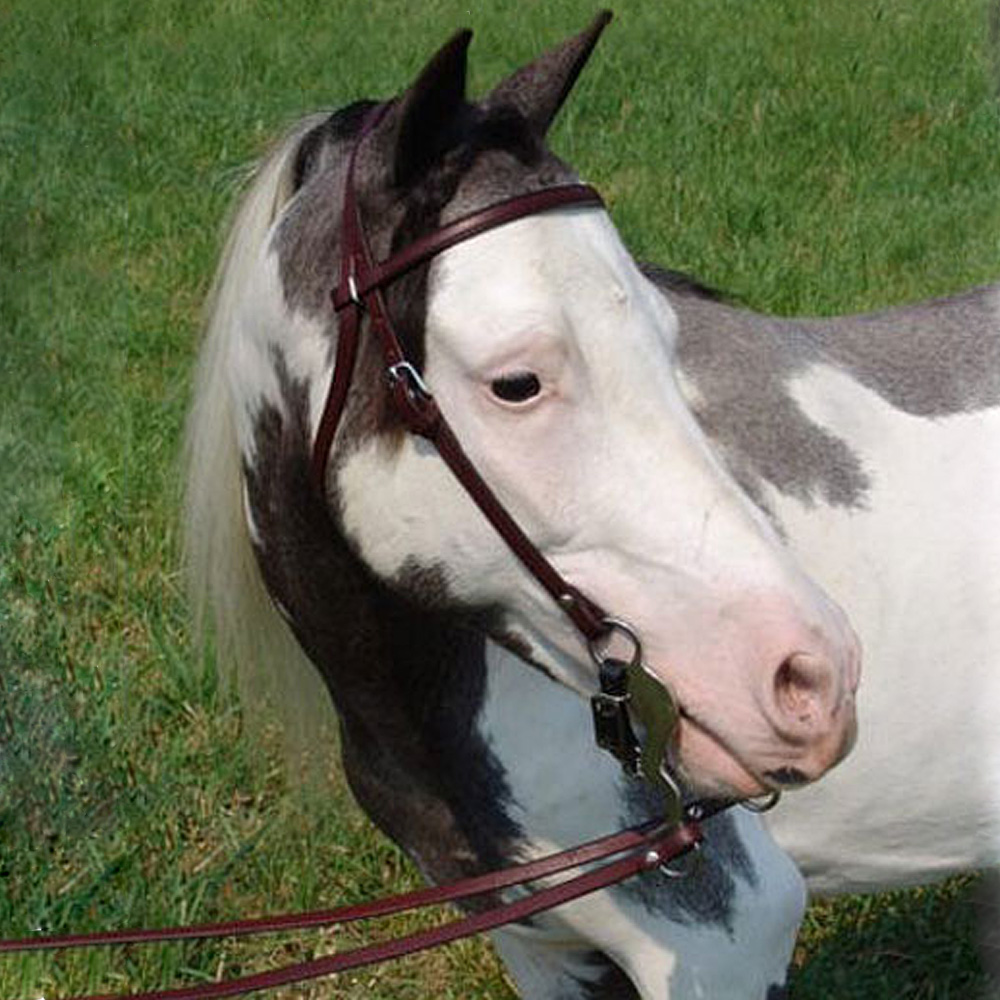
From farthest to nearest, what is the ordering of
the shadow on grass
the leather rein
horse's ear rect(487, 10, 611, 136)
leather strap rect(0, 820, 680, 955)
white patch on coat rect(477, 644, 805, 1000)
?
the shadow on grass, white patch on coat rect(477, 644, 805, 1000), leather strap rect(0, 820, 680, 955), horse's ear rect(487, 10, 611, 136), the leather rein

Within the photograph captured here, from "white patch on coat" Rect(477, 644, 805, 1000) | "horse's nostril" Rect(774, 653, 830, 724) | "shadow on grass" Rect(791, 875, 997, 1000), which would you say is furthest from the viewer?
"shadow on grass" Rect(791, 875, 997, 1000)

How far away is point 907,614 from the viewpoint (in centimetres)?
264

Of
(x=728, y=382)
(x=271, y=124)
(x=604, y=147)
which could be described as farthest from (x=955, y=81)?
(x=728, y=382)

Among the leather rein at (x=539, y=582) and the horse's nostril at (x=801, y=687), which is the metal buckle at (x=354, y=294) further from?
the horse's nostril at (x=801, y=687)

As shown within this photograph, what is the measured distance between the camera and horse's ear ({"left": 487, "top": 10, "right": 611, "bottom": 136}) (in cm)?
211

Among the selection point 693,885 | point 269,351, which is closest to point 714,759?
point 693,885

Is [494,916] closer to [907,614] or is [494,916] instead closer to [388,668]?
[388,668]

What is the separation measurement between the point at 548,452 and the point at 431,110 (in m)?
0.37

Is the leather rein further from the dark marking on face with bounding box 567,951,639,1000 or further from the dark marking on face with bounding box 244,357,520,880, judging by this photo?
the dark marking on face with bounding box 567,951,639,1000

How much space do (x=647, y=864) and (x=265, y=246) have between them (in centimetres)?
83

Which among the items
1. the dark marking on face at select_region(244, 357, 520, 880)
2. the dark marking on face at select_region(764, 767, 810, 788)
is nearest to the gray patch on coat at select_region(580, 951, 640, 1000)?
the dark marking on face at select_region(244, 357, 520, 880)

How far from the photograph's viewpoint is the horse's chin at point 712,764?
1959mm

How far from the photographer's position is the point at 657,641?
6.43 feet

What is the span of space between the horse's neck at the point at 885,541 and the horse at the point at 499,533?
26cm
